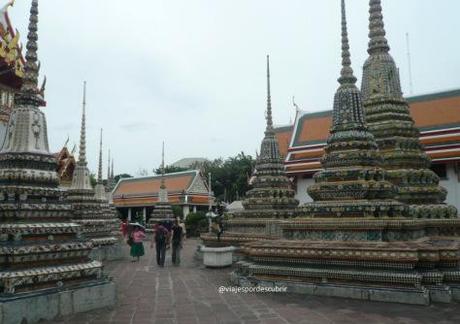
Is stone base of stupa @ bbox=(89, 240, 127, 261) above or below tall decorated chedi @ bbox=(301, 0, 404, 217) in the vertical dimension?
below

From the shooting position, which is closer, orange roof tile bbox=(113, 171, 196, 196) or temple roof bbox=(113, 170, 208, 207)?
temple roof bbox=(113, 170, 208, 207)

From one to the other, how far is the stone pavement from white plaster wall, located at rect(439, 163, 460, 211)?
14.9 meters

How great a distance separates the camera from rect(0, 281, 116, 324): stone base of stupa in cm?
608

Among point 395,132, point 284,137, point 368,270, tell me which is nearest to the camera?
point 368,270

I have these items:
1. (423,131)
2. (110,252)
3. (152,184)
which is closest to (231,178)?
(152,184)

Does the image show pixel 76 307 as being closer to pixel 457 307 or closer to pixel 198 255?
pixel 457 307

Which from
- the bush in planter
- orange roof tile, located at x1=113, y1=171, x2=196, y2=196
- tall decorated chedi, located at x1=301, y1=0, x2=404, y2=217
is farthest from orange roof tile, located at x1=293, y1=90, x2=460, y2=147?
orange roof tile, located at x1=113, y1=171, x2=196, y2=196

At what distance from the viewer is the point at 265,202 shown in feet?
50.5

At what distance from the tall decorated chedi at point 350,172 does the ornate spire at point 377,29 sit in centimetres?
297

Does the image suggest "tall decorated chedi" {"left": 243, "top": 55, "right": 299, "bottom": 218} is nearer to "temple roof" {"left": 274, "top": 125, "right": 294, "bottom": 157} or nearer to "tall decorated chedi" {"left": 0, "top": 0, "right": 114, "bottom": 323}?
"tall decorated chedi" {"left": 0, "top": 0, "right": 114, "bottom": 323}

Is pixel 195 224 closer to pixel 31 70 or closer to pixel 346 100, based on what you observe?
pixel 346 100

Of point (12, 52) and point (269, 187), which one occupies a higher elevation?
point (12, 52)

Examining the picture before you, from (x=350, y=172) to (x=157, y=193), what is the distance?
3575cm

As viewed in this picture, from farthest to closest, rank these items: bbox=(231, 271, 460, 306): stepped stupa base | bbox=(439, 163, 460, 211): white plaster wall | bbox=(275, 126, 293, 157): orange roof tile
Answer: bbox=(275, 126, 293, 157): orange roof tile, bbox=(439, 163, 460, 211): white plaster wall, bbox=(231, 271, 460, 306): stepped stupa base
